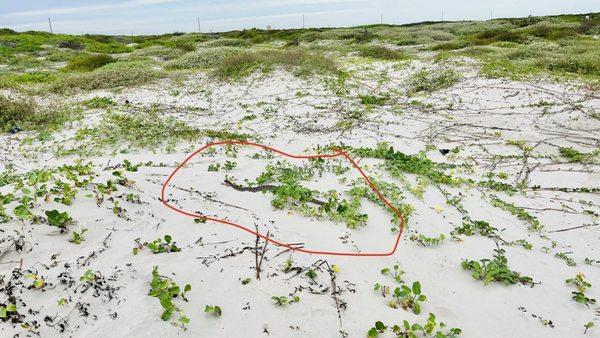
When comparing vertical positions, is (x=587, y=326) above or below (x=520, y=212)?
below

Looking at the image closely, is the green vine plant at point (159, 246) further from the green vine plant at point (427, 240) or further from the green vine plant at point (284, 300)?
the green vine plant at point (427, 240)

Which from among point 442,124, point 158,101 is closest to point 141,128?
point 158,101

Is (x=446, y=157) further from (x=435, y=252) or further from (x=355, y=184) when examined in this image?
(x=435, y=252)

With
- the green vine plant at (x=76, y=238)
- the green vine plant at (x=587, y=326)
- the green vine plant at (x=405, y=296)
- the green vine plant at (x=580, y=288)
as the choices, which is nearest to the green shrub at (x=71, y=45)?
the green vine plant at (x=76, y=238)

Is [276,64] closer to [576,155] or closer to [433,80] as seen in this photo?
[433,80]

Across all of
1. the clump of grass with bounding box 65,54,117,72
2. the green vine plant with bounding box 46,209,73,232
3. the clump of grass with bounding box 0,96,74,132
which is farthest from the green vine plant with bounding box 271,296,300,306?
the clump of grass with bounding box 65,54,117,72

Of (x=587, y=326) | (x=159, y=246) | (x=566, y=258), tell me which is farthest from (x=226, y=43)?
(x=587, y=326)

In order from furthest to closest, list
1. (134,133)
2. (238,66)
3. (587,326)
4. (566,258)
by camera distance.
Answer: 1. (238,66)
2. (134,133)
3. (566,258)
4. (587,326)
